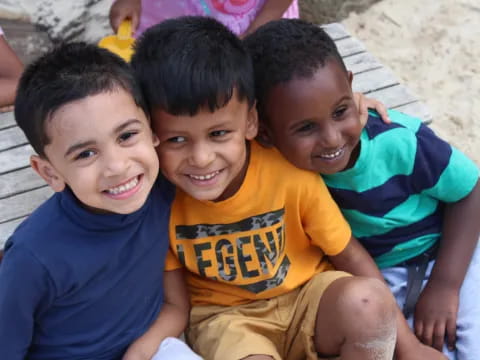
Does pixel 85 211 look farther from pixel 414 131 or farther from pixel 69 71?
pixel 414 131

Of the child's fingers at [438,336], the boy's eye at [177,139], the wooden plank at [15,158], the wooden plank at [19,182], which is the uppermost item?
the boy's eye at [177,139]

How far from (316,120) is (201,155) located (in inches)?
12.7

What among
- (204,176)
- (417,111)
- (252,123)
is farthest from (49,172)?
(417,111)

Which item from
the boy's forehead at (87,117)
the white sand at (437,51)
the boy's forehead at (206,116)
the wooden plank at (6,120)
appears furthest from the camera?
the white sand at (437,51)

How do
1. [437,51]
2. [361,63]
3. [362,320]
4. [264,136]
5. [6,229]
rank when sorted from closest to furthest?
1. [362,320]
2. [264,136]
3. [6,229]
4. [361,63]
5. [437,51]

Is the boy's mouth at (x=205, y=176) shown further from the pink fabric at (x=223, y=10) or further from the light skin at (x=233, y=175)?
the pink fabric at (x=223, y=10)

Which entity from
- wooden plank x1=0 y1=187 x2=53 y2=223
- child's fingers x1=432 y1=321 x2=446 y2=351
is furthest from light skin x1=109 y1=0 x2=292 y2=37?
child's fingers x1=432 y1=321 x2=446 y2=351

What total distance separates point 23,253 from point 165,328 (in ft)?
1.64

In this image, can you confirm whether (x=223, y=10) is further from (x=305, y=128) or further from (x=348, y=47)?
(x=305, y=128)

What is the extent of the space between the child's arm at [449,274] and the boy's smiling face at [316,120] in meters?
0.42

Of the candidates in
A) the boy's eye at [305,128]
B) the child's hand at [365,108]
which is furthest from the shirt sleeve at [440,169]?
the boy's eye at [305,128]

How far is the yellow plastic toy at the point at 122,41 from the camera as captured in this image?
229cm

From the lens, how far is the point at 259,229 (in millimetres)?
1705

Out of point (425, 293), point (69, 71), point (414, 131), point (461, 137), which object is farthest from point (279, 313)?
point (461, 137)
